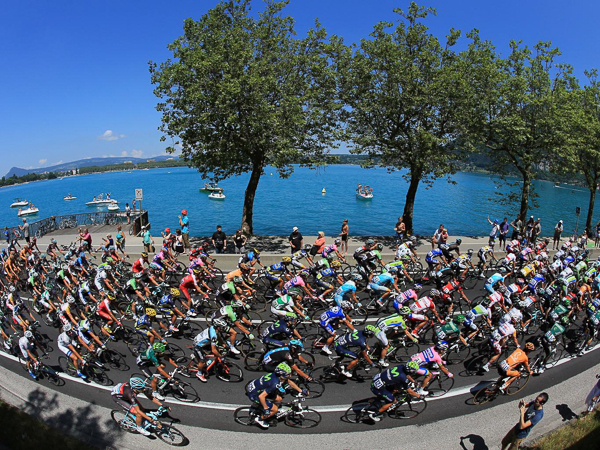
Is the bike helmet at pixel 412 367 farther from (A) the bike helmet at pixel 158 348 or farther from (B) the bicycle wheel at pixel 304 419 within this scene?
(A) the bike helmet at pixel 158 348

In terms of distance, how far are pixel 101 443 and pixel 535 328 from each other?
12.1 metres

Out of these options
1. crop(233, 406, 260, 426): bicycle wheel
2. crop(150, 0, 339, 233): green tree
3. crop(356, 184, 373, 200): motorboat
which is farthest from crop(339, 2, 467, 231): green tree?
crop(356, 184, 373, 200): motorboat

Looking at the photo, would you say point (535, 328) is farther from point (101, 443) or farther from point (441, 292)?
point (101, 443)

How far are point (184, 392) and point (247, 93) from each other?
619 inches

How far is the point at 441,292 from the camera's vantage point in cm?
1170

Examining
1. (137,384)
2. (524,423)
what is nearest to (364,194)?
(524,423)

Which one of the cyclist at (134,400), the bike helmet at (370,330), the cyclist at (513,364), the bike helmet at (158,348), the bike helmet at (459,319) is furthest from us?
the bike helmet at (459,319)

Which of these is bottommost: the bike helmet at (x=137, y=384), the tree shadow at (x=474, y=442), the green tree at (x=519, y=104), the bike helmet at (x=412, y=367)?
the tree shadow at (x=474, y=442)

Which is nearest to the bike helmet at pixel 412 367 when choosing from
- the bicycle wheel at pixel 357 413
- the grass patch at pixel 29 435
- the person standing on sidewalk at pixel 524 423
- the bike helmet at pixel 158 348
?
the bicycle wheel at pixel 357 413

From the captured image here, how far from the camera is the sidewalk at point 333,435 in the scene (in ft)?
24.5

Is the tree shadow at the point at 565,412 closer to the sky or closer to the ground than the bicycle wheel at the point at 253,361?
closer to the ground

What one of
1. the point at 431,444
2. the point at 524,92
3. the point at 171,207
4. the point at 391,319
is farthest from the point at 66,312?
the point at 171,207

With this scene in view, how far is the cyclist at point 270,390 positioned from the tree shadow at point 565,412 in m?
5.92

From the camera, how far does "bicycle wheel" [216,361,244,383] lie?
373 inches
